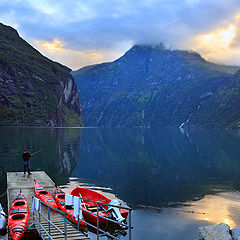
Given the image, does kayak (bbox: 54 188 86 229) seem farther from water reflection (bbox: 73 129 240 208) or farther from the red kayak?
water reflection (bbox: 73 129 240 208)

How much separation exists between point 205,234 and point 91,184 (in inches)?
1018

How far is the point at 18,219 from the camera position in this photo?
21766 mm

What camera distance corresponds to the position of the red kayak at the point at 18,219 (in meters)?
20.1

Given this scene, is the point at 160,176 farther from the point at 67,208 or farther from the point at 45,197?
the point at 67,208

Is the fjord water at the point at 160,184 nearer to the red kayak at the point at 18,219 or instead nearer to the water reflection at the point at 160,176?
the water reflection at the point at 160,176

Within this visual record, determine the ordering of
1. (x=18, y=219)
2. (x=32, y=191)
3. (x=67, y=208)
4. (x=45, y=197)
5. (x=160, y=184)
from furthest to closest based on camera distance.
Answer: (x=160, y=184)
(x=32, y=191)
(x=45, y=197)
(x=67, y=208)
(x=18, y=219)

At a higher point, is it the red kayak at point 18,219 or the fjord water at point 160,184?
the red kayak at point 18,219

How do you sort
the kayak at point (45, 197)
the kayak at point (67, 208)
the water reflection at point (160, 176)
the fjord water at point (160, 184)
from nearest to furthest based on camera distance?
the kayak at point (67, 208)
the kayak at point (45, 197)
the fjord water at point (160, 184)
the water reflection at point (160, 176)

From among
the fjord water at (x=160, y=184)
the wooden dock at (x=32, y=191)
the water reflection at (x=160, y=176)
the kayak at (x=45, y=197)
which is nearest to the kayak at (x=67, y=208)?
the kayak at (x=45, y=197)

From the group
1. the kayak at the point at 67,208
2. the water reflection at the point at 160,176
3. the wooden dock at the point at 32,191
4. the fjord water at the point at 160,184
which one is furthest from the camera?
the water reflection at the point at 160,176

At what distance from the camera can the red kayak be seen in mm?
20062

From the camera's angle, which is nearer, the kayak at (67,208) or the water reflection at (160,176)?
the kayak at (67,208)

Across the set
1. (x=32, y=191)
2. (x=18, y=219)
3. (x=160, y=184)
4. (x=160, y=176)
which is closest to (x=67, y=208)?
(x=18, y=219)

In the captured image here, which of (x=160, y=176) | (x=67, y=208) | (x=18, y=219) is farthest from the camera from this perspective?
(x=160, y=176)
